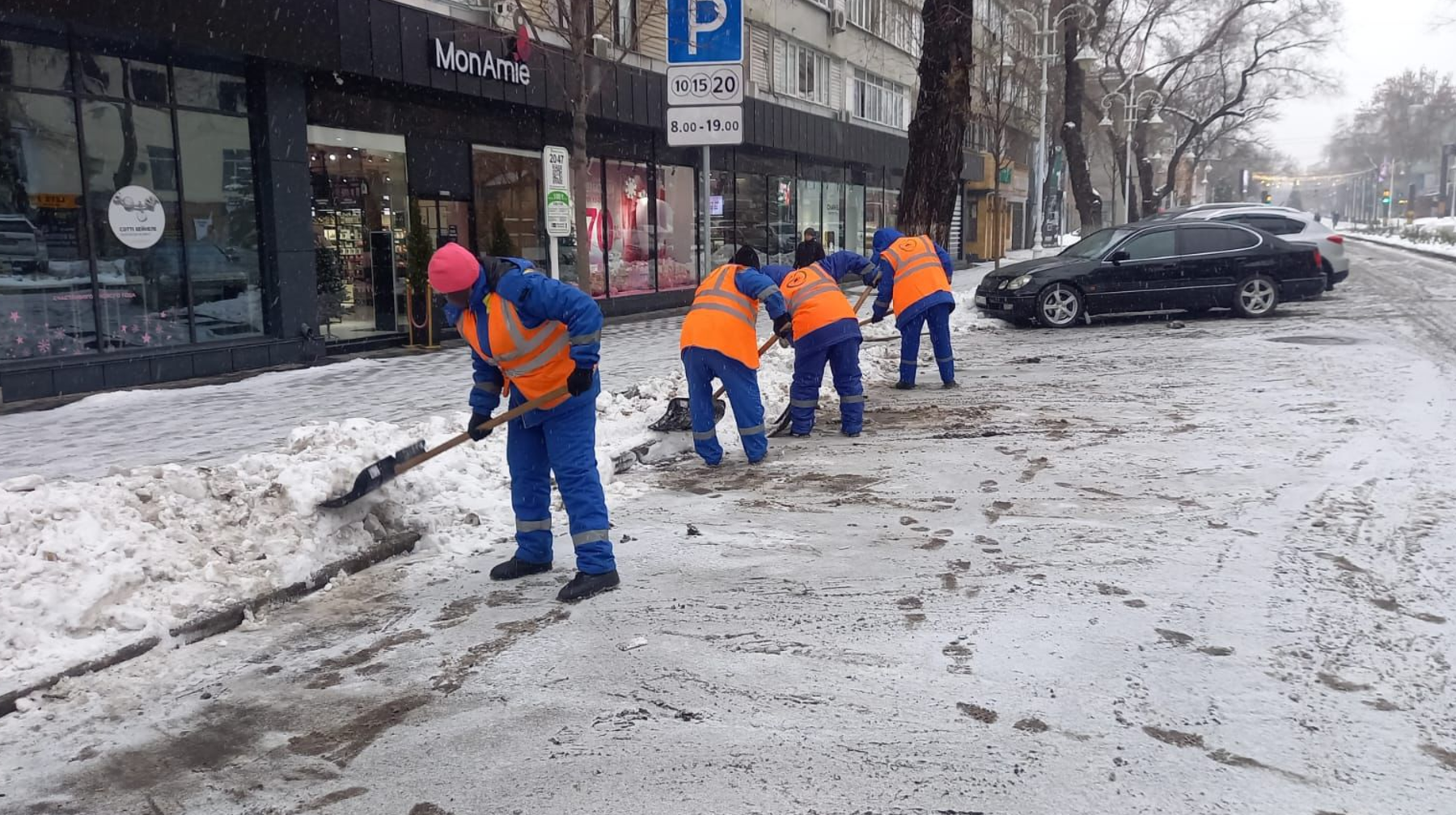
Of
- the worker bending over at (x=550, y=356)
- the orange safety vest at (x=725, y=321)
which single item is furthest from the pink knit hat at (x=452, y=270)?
the orange safety vest at (x=725, y=321)

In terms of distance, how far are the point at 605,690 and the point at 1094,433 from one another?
544 cm

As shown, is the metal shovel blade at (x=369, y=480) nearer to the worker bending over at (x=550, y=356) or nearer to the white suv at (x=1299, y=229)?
the worker bending over at (x=550, y=356)

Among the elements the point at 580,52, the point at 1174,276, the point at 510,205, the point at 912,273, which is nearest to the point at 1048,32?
the point at 1174,276

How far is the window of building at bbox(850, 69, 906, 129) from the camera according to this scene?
96.7 feet

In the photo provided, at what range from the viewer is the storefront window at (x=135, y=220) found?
408 inches

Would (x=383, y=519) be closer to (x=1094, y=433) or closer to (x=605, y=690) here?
(x=605, y=690)

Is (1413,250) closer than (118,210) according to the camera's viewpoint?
No

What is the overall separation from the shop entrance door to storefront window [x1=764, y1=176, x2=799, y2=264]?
9.97m

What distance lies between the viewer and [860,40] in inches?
1152

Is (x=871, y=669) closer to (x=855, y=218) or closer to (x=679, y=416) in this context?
(x=679, y=416)

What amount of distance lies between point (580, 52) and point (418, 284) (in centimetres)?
379

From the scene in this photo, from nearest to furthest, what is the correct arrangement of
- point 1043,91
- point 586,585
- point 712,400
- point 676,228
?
point 586,585 → point 712,400 → point 676,228 → point 1043,91

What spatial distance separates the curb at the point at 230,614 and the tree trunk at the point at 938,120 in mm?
10658

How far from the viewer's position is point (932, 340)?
1034cm
